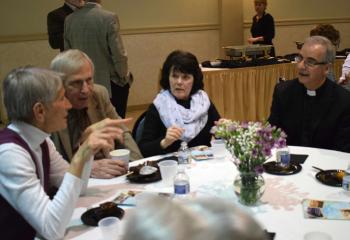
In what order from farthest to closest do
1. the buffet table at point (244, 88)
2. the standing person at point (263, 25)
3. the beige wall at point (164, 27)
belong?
the standing person at point (263, 25) → the beige wall at point (164, 27) → the buffet table at point (244, 88)

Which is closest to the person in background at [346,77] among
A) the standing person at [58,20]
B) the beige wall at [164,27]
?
the standing person at [58,20]

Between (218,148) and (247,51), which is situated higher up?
(247,51)

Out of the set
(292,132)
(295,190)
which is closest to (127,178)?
(295,190)

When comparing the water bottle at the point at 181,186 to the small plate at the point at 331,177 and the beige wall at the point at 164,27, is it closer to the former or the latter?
the small plate at the point at 331,177

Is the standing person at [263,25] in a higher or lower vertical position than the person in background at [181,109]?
higher

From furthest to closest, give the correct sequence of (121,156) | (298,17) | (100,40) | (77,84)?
(298,17) → (100,40) → (77,84) → (121,156)

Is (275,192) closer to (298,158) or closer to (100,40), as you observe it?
(298,158)

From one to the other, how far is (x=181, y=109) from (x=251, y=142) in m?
1.20

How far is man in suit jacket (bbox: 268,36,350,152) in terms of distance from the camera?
2.59 meters

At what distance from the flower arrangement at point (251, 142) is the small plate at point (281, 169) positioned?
0.33m

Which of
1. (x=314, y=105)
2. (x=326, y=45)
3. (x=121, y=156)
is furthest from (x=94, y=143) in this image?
(x=326, y=45)

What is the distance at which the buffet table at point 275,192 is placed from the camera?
144 cm

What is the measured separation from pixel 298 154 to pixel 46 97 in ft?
4.48

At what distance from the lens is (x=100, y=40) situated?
13.0 ft
